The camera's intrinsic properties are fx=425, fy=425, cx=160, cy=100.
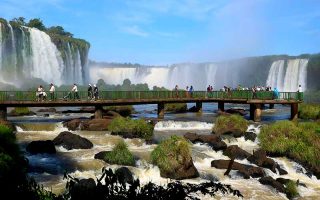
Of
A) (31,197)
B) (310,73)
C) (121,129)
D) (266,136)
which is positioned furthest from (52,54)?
(31,197)

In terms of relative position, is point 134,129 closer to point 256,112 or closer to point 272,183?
point 272,183

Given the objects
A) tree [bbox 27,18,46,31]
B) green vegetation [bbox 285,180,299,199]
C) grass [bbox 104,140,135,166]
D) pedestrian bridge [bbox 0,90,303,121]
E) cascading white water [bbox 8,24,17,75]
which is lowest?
green vegetation [bbox 285,180,299,199]

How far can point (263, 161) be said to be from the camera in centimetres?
2072

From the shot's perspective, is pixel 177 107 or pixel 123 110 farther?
pixel 177 107

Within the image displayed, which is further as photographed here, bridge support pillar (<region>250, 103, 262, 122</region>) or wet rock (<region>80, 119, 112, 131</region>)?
bridge support pillar (<region>250, 103, 262, 122</region>)

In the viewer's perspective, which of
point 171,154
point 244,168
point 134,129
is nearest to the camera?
point 171,154

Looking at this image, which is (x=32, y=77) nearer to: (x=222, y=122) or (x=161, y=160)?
(x=222, y=122)

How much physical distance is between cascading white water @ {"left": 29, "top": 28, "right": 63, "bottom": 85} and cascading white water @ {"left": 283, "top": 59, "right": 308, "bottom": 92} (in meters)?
40.9

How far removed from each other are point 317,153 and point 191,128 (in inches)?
469

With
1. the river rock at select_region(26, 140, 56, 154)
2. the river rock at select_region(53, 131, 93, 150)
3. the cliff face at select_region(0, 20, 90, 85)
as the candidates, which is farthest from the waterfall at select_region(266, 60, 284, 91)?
the river rock at select_region(26, 140, 56, 154)

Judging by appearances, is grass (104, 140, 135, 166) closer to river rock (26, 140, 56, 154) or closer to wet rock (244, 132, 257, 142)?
river rock (26, 140, 56, 154)

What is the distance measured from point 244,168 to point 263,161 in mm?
1802

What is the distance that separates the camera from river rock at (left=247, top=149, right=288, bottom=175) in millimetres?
20373

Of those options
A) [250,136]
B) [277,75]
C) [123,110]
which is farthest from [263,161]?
[277,75]
